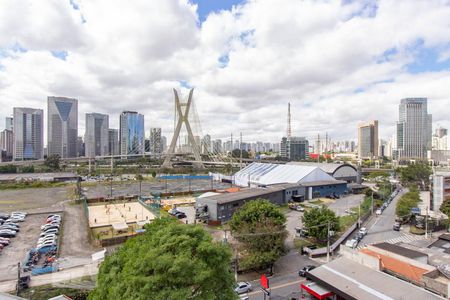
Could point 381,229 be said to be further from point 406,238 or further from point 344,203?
point 344,203

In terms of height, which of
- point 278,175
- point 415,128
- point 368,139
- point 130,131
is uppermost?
point 415,128

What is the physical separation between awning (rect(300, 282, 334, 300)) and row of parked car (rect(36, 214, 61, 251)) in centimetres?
1105

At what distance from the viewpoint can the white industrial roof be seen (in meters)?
26.3

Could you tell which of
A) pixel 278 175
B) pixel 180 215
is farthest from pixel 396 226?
pixel 278 175

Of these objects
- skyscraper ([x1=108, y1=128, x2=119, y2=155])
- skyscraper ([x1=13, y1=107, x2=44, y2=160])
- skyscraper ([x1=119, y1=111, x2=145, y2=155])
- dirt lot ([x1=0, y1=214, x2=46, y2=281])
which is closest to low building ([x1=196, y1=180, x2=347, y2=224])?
dirt lot ([x1=0, y1=214, x2=46, y2=281])

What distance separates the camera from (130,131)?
315 ft

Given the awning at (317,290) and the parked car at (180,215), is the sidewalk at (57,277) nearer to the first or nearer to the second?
the awning at (317,290)

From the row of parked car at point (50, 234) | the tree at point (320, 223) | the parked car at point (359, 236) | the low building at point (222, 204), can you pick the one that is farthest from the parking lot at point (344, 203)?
the row of parked car at point (50, 234)

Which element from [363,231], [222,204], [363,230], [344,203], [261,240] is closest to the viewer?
[261,240]

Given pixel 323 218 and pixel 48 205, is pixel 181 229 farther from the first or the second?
pixel 48 205

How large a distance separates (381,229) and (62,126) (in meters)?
94.4

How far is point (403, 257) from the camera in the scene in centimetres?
884

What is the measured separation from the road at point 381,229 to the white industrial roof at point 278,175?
7610 millimetres

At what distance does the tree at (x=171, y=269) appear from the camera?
15.7 ft
